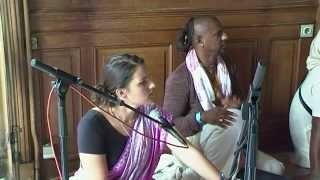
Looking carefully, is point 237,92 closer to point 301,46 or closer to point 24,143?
point 301,46

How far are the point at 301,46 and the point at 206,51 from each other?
2.53 feet

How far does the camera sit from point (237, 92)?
8.32 ft

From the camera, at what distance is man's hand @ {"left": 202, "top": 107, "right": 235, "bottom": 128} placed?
2236mm

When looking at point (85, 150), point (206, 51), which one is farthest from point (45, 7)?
point (85, 150)

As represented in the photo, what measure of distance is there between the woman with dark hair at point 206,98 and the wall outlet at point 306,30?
2.24ft

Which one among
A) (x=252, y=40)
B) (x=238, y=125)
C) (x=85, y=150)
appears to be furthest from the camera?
(x=252, y=40)

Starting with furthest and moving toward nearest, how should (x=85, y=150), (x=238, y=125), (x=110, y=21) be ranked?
1. (x=110, y=21)
2. (x=238, y=125)
3. (x=85, y=150)

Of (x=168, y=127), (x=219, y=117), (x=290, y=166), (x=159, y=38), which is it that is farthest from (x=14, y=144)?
(x=290, y=166)

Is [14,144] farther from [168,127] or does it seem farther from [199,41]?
[168,127]

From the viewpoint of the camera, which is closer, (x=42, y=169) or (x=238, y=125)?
(x=238, y=125)

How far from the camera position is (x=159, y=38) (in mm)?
2623

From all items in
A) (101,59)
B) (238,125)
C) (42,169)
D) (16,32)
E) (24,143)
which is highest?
(16,32)

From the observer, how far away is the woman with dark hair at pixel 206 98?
2.34 meters

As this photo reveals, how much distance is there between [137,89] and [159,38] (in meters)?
0.90
